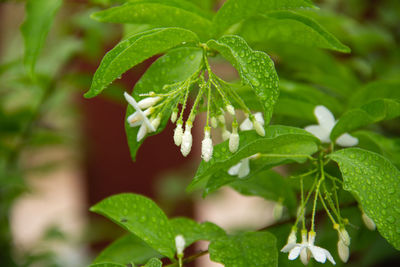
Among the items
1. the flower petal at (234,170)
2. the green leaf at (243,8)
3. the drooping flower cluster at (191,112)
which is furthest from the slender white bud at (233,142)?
the green leaf at (243,8)

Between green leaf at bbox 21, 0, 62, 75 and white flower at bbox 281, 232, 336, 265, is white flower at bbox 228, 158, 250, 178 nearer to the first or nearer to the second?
white flower at bbox 281, 232, 336, 265

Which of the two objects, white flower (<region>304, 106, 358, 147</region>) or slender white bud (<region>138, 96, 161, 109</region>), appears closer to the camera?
slender white bud (<region>138, 96, 161, 109</region>)

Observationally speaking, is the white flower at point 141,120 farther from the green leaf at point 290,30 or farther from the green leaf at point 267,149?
the green leaf at point 290,30

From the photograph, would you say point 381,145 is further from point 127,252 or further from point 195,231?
point 127,252

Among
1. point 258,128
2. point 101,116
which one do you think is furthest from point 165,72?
point 101,116

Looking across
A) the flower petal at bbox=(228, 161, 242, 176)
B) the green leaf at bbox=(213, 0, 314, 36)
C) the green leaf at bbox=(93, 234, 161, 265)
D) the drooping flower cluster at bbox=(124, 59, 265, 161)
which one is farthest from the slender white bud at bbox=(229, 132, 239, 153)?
the green leaf at bbox=(93, 234, 161, 265)

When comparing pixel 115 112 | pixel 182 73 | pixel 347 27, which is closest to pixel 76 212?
pixel 115 112

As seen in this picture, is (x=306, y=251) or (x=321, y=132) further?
(x=321, y=132)
